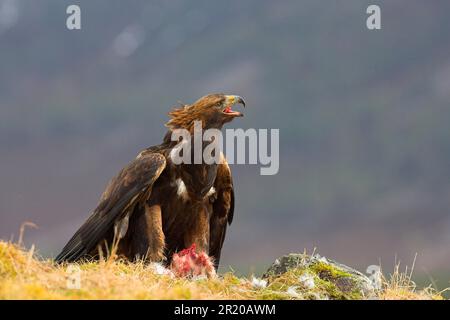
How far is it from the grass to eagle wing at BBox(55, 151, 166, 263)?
92 centimetres

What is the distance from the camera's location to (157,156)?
11750 mm

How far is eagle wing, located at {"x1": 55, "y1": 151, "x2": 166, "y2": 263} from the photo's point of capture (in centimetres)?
1151

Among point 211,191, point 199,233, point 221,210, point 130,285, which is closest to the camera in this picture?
point 130,285

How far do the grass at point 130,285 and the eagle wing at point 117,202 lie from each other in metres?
0.92

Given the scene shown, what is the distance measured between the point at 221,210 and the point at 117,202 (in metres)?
2.14

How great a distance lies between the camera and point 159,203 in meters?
11.9

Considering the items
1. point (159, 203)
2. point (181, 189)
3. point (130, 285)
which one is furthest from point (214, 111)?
point (130, 285)

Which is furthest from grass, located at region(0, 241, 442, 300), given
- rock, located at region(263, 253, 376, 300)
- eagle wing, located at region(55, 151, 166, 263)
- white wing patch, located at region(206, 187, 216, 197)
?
white wing patch, located at region(206, 187, 216, 197)

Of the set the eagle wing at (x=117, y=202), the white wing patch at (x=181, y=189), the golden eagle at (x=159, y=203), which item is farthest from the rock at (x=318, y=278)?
the eagle wing at (x=117, y=202)

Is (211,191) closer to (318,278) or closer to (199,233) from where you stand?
(199,233)

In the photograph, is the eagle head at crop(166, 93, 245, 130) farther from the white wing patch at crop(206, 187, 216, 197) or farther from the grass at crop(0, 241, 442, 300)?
the grass at crop(0, 241, 442, 300)
